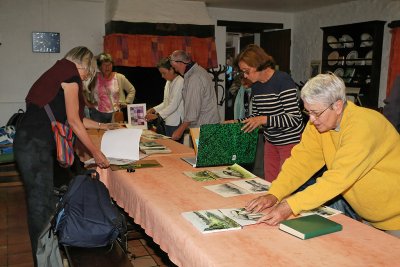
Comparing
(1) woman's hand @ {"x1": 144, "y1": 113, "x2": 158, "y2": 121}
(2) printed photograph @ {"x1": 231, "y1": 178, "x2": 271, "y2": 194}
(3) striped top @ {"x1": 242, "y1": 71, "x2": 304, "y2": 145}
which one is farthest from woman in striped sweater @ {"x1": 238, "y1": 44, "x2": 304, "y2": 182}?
(1) woman's hand @ {"x1": 144, "y1": 113, "x2": 158, "y2": 121}

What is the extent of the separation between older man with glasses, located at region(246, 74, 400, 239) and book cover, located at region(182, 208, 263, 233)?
54 mm

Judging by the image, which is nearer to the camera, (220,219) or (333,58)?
(220,219)

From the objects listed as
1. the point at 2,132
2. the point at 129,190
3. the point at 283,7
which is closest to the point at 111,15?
the point at 2,132

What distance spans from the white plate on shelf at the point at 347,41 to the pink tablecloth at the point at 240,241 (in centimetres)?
568

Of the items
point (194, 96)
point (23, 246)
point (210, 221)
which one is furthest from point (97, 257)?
point (194, 96)

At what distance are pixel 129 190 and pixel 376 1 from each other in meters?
6.00

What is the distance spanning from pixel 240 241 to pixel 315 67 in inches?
270

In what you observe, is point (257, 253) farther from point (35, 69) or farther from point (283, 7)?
point (283, 7)

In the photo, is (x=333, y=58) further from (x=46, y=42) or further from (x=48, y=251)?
(x=48, y=251)

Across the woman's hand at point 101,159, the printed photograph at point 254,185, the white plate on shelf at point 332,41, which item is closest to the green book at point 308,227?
the printed photograph at point 254,185

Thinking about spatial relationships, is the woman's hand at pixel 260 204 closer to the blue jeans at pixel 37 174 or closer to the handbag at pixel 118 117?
the blue jeans at pixel 37 174

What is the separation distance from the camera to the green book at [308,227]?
4.87ft

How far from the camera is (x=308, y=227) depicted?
4.99 feet


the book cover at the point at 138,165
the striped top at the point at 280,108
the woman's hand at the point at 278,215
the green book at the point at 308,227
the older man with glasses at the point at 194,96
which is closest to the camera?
the green book at the point at 308,227
